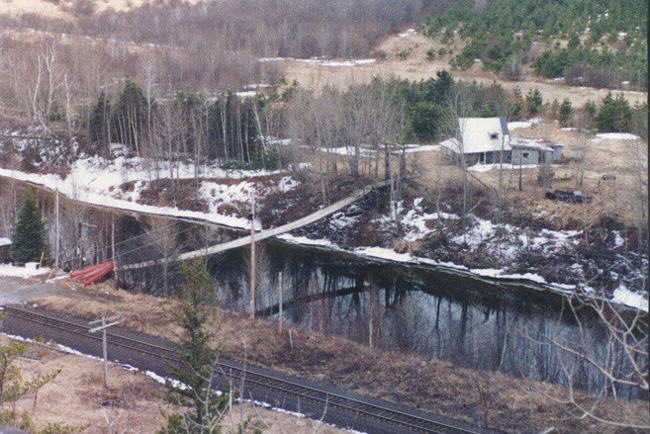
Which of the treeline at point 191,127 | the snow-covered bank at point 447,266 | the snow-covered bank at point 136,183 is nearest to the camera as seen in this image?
the snow-covered bank at point 447,266

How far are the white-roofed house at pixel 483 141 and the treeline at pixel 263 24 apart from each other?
19982mm

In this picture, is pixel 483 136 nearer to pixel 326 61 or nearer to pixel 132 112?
pixel 132 112

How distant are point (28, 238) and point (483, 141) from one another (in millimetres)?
16249

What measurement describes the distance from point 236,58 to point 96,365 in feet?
101

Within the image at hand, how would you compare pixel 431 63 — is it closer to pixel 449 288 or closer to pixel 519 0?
pixel 519 0

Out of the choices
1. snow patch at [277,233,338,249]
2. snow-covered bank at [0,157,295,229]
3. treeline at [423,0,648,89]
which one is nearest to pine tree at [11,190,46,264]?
snow-covered bank at [0,157,295,229]

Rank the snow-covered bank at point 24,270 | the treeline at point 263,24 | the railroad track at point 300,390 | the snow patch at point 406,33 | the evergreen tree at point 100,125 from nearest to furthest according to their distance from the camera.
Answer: the railroad track at point 300,390 < the snow-covered bank at point 24,270 < the evergreen tree at point 100,125 < the treeline at point 263,24 < the snow patch at point 406,33

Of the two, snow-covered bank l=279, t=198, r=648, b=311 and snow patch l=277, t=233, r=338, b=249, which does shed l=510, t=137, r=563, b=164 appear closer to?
snow-covered bank l=279, t=198, r=648, b=311

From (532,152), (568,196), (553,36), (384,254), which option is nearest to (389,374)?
(384,254)

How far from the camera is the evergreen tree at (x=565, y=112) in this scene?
30781 mm

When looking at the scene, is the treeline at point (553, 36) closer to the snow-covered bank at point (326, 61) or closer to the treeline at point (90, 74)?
the snow-covered bank at point (326, 61)

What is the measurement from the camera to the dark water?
48.1ft

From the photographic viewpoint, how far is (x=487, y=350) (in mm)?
15258

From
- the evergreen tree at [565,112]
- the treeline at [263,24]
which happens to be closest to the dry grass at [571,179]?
the evergreen tree at [565,112]
